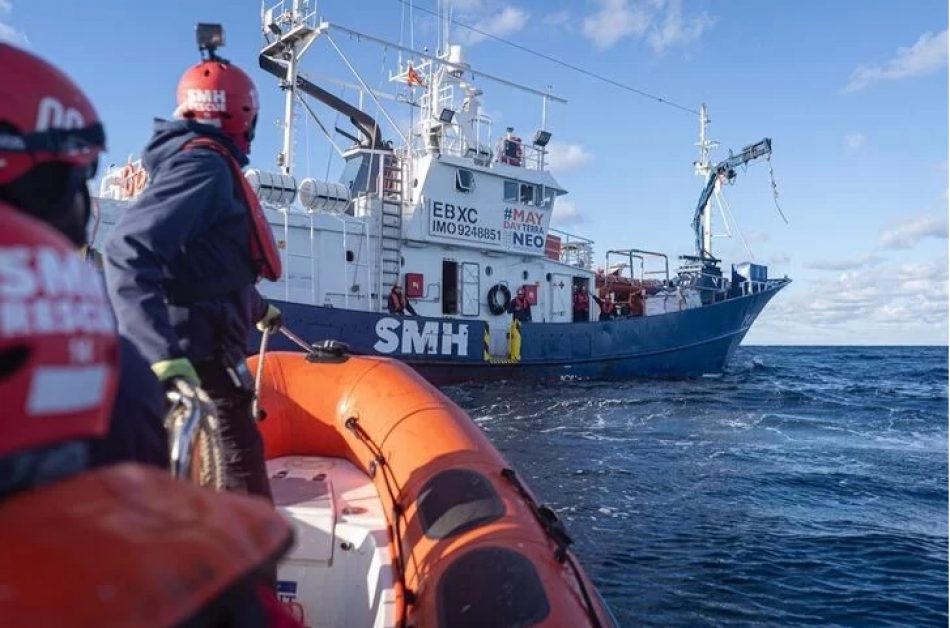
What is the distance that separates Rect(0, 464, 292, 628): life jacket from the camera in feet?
1.99

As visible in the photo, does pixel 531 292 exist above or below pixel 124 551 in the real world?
above

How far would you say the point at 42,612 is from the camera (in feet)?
1.95

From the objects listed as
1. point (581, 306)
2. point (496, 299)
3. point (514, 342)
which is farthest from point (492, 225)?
point (581, 306)

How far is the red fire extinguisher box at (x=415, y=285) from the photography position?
44.0 ft

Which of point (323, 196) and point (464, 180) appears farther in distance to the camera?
point (464, 180)

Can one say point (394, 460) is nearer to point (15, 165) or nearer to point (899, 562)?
point (15, 165)

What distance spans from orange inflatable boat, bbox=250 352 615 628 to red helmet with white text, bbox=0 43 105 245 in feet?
5.57

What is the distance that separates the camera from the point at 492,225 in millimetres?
14617

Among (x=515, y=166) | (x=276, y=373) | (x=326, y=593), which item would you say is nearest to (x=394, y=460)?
(x=326, y=593)

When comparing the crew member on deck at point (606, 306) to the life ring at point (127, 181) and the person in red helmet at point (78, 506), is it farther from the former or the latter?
the person in red helmet at point (78, 506)

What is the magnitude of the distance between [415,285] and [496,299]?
6.37 feet

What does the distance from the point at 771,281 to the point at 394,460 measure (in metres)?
19.8

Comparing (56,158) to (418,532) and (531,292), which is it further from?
(531,292)

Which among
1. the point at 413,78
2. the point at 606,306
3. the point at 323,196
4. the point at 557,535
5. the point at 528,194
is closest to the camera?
the point at 557,535
